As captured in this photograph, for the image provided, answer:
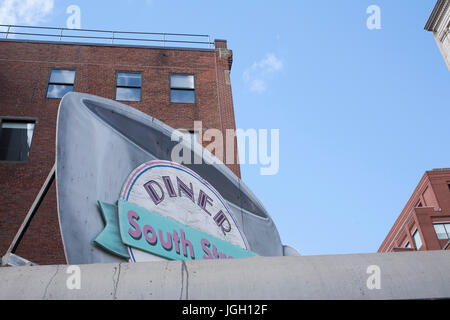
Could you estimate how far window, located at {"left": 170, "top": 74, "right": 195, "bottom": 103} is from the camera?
58.1 ft

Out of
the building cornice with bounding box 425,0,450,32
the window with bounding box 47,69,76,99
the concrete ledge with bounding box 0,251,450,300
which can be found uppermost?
the building cornice with bounding box 425,0,450,32

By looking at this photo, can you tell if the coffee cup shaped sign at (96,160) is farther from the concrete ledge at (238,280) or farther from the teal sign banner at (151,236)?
the concrete ledge at (238,280)

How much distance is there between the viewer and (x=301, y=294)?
3678 millimetres

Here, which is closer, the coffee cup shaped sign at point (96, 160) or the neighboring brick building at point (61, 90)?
the coffee cup shaped sign at point (96, 160)

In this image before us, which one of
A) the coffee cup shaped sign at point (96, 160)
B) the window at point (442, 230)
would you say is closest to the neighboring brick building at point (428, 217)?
the window at point (442, 230)

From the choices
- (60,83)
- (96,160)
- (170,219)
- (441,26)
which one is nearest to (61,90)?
(60,83)

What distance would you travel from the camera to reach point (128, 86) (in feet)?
58.2

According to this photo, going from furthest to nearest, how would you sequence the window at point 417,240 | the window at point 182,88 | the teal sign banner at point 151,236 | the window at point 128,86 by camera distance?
1. the window at point 417,240
2. the window at point 182,88
3. the window at point 128,86
4. the teal sign banner at point 151,236

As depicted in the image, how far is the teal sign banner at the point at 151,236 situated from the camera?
611cm

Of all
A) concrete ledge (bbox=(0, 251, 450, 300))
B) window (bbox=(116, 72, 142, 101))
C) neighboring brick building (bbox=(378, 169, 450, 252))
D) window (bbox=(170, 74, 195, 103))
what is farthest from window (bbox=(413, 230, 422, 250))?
concrete ledge (bbox=(0, 251, 450, 300))

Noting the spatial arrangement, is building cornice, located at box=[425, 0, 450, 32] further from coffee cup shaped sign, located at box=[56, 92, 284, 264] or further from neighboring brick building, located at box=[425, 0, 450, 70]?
coffee cup shaped sign, located at box=[56, 92, 284, 264]

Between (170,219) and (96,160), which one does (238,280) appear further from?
(170,219)

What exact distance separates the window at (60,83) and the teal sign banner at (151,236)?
437 inches

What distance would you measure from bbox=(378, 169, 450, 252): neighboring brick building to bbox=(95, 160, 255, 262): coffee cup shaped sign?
32.1 m
